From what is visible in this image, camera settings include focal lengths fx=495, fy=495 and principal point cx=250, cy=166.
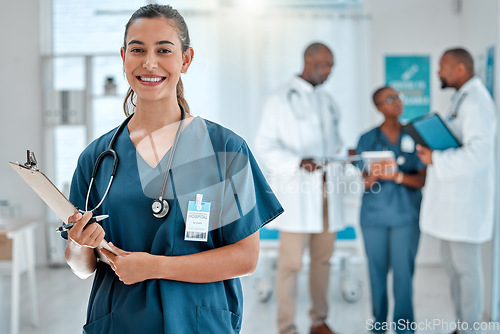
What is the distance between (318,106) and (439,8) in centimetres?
140

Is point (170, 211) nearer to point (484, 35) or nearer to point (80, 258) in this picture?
point (80, 258)

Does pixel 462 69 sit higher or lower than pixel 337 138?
higher

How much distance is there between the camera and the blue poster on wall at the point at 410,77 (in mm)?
3115

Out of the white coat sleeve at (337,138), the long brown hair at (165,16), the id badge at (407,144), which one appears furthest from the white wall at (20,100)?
the id badge at (407,144)

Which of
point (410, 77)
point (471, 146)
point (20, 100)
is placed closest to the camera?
point (20, 100)

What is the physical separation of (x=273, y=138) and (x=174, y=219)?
1335mm

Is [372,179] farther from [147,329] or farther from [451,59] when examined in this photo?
[147,329]

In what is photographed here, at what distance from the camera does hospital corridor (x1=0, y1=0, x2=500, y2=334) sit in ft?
3.00

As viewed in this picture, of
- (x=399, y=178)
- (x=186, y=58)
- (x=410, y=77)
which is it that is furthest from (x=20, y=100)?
(x=410, y=77)

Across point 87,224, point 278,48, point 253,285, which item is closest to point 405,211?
point 253,285

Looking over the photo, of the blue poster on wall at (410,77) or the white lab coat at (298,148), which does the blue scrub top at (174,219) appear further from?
the blue poster on wall at (410,77)

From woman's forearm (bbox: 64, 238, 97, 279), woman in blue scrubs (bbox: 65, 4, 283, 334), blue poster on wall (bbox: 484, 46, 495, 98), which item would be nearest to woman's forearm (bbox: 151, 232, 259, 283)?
woman in blue scrubs (bbox: 65, 4, 283, 334)

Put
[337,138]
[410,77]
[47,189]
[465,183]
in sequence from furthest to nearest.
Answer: [410,77]
[337,138]
[465,183]
[47,189]

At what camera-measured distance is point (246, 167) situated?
93 centimetres
